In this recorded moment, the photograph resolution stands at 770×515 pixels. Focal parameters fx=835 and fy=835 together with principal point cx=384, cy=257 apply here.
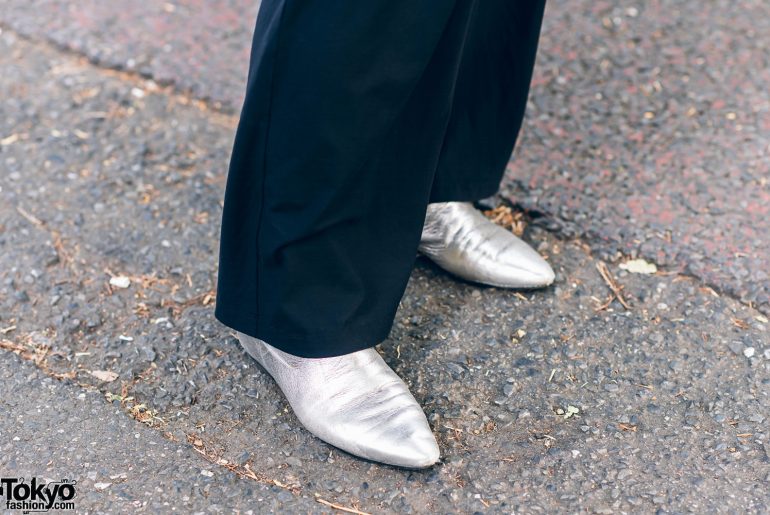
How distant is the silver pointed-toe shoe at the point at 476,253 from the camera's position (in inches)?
71.7

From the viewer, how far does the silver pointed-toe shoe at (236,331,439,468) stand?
56.7 inches

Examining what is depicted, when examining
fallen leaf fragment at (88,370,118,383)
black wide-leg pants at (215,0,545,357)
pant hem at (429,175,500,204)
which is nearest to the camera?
black wide-leg pants at (215,0,545,357)

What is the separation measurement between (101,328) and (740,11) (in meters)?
2.29

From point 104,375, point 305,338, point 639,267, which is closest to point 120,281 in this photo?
point 104,375

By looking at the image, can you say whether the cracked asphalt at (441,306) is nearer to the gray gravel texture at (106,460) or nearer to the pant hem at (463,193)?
the gray gravel texture at (106,460)

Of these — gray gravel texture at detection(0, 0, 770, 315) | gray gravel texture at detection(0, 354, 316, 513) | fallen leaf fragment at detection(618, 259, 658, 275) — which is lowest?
gray gravel texture at detection(0, 354, 316, 513)

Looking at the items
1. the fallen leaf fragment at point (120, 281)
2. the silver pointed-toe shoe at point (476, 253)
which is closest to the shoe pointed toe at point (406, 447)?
the silver pointed-toe shoe at point (476, 253)

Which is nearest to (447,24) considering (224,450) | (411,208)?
(411,208)

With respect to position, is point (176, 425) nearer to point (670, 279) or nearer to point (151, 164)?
point (151, 164)

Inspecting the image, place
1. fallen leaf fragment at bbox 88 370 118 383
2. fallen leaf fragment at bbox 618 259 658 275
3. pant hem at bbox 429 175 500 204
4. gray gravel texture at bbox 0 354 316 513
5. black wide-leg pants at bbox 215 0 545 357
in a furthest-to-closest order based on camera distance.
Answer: fallen leaf fragment at bbox 618 259 658 275, pant hem at bbox 429 175 500 204, fallen leaf fragment at bbox 88 370 118 383, gray gravel texture at bbox 0 354 316 513, black wide-leg pants at bbox 215 0 545 357

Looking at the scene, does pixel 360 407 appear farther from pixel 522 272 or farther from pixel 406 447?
pixel 522 272

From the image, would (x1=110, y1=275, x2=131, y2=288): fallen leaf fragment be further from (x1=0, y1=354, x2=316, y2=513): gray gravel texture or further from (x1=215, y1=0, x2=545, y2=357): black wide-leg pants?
(x1=215, y1=0, x2=545, y2=357): black wide-leg pants

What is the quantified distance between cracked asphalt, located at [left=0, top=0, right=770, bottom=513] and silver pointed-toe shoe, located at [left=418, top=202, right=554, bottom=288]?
0.04m

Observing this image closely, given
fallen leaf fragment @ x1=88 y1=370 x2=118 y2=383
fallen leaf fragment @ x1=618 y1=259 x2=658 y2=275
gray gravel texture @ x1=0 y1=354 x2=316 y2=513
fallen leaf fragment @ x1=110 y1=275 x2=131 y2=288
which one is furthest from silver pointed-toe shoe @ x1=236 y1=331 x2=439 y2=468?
fallen leaf fragment @ x1=618 y1=259 x2=658 y2=275
